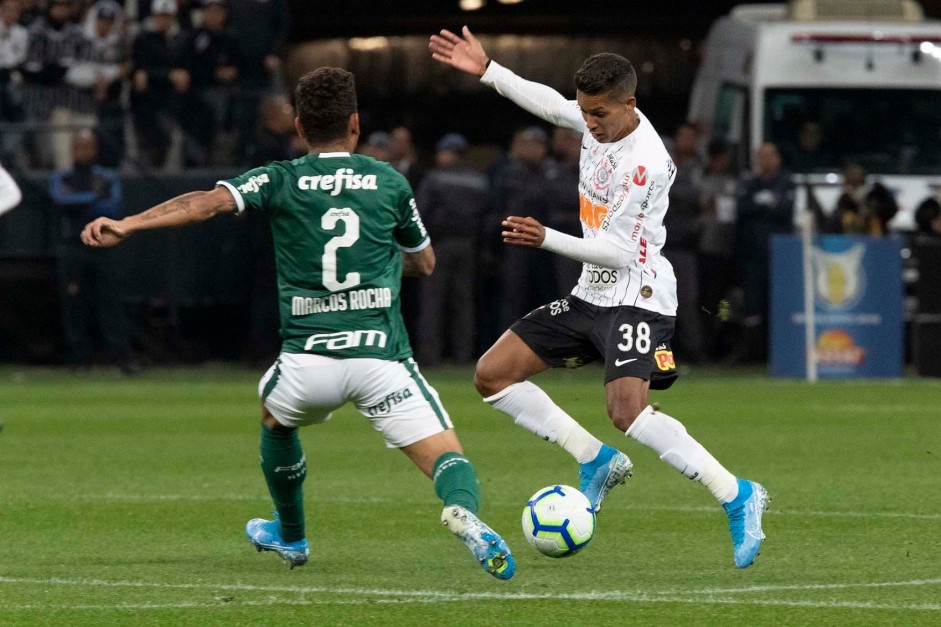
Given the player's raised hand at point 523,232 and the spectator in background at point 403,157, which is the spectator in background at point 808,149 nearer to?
the spectator in background at point 403,157

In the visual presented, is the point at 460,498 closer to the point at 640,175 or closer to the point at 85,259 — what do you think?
the point at 640,175

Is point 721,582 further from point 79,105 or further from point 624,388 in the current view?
point 79,105

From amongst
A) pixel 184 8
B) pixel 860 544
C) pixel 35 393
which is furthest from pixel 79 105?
pixel 860 544

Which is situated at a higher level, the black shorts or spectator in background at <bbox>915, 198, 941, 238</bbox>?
the black shorts

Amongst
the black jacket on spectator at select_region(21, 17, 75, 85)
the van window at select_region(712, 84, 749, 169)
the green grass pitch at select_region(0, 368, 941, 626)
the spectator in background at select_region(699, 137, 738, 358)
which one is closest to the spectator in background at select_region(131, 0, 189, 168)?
the black jacket on spectator at select_region(21, 17, 75, 85)

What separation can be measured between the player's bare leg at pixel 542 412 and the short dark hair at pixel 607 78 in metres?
1.28

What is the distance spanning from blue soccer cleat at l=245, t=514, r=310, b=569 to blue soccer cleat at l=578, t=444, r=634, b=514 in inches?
57.4

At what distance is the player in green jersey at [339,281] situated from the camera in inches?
294

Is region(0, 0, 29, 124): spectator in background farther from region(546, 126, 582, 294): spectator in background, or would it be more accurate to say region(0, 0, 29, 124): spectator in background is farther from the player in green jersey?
the player in green jersey

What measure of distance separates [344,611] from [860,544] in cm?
288

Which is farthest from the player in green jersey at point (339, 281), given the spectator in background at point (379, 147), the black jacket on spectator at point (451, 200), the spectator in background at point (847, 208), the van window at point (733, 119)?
the van window at point (733, 119)

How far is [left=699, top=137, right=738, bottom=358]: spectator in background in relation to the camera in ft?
70.0

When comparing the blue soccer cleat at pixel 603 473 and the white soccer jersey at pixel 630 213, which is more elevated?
the white soccer jersey at pixel 630 213

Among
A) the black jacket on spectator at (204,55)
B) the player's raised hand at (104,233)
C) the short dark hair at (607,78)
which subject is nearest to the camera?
the player's raised hand at (104,233)
